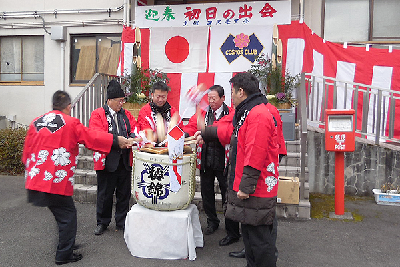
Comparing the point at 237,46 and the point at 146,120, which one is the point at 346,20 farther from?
the point at 146,120


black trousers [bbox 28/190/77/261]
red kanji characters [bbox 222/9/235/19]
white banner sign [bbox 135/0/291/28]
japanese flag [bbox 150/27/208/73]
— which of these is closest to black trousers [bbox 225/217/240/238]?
black trousers [bbox 28/190/77/261]

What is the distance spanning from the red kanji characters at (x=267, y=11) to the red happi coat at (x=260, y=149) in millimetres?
6034

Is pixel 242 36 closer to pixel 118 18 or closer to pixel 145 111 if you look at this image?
pixel 118 18

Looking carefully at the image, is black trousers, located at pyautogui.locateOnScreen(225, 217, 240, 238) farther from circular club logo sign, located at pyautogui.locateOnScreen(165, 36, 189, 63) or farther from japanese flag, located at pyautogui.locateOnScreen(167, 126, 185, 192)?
circular club logo sign, located at pyautogui.locateOnScreen(165, 36, 189, 63)

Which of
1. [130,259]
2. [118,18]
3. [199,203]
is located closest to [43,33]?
[118,18]

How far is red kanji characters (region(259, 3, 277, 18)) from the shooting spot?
847cm

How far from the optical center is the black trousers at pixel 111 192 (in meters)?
4.84

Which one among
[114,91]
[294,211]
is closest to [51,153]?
[114,91]

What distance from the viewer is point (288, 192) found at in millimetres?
5281

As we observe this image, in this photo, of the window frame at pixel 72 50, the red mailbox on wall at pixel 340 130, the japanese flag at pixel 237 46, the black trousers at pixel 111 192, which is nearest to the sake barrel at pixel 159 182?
the black trousers at pixel 111 192

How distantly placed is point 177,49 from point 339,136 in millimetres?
5197

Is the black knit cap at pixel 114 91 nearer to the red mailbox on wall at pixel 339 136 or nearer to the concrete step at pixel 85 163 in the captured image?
the concrete step at pixel 85 163

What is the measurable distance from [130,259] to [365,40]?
27.3ft

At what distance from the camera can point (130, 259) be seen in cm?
405
